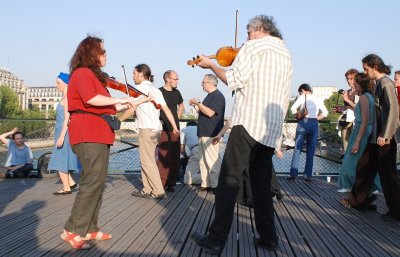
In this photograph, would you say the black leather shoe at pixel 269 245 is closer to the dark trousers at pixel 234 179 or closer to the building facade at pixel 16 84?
the dark trousers at pixel 234 179

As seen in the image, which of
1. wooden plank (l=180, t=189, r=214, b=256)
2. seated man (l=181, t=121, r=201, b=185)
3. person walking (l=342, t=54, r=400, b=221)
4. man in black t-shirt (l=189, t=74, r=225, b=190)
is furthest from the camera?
seated man (l=181, t=121, r=201, b=185)

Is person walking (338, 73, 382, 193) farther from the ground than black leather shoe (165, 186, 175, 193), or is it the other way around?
person walking (338, 73, 382, 193)

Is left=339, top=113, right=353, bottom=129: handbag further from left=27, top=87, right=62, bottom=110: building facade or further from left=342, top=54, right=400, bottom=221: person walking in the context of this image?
left=27, top=87, right=62, bottom=110: building facade

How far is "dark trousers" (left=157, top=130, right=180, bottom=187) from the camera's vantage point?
749 centimetres

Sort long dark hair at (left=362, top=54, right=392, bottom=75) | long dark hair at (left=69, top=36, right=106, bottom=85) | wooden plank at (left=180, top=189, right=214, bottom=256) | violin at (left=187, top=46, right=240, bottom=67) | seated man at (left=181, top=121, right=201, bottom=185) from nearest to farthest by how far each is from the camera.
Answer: wooden plank at (left=180, top=189, right=214, bottom=256), long dark hair at (left=69, top=36, right=106, bottom=85), violin at (left=187, top=46, right=240, bottom=67), long dark hair at (left=362, top=54, right=392, bottom=75), seated man at (left=181, top=121, right=201, bottom=185)

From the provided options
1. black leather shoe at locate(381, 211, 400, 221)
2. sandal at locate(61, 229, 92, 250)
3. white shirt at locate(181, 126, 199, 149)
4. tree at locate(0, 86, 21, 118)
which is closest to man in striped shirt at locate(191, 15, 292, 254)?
sandal at locate(61, 229, 92, 250)

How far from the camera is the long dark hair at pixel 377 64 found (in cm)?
550

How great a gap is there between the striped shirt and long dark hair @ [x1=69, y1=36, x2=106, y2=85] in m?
1.17

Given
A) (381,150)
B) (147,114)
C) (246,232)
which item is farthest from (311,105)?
(246,232)

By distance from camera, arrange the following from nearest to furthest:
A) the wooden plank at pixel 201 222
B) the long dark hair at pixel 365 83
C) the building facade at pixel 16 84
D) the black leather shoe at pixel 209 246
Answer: the black leather shoe at pixel 209 246 < the wooden plank at pixel 201 222 < the long dark hair at pixel 365 83 < the building facade at pixel 16 84

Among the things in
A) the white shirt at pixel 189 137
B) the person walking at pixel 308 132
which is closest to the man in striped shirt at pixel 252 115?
the white shirt at pixel 189 137

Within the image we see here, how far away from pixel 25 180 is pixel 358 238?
630 cm

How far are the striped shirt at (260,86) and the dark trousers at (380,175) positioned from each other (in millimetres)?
2085

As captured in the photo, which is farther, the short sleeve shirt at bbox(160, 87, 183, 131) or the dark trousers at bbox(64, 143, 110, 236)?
the short sleeve shirt at bbox(160, 87, 183, 131)
